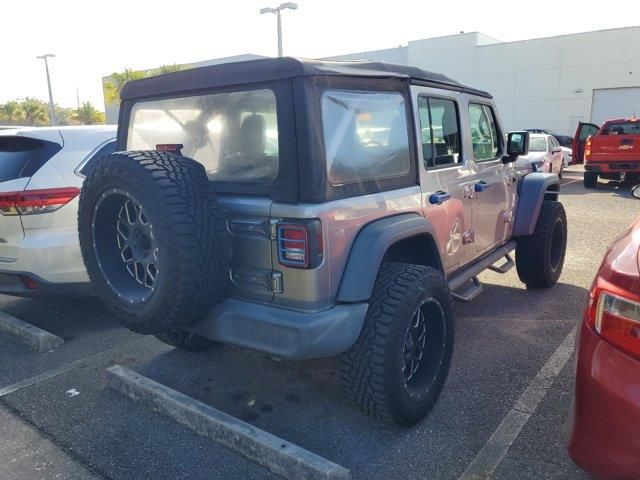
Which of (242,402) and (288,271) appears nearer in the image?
(288,271)

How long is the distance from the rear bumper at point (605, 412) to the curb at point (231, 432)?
3.30ft

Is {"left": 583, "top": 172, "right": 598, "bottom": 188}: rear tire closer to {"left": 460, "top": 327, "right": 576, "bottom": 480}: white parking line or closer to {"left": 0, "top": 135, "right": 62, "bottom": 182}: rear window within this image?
{"left": 460, "top": 327, "right": 576, "bottom": 480}: white parking line

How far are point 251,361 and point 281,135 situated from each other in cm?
190

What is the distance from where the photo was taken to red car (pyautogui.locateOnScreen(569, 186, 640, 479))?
1.70 metres

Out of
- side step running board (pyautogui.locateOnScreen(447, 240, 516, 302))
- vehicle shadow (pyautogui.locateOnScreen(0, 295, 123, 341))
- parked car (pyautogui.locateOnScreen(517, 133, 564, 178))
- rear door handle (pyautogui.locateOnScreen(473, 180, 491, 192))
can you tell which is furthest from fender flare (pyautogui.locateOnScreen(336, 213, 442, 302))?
parked car (pyautogui.locateOnScreen(517, 133, 564, 178))

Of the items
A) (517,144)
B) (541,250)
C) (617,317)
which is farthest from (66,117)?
(617,317)

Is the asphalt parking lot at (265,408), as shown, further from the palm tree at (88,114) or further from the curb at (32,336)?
the palm tree at (88,114)

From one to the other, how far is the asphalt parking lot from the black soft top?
1.90m

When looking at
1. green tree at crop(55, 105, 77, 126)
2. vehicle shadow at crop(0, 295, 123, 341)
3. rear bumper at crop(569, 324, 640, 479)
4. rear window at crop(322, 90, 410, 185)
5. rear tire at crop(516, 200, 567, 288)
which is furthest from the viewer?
green tree at crop(55, 105, 77, 126)

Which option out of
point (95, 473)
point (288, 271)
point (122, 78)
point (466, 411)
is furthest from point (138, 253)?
point (122, 78)

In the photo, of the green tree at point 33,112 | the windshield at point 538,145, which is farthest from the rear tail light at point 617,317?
the green tree at point 33,112

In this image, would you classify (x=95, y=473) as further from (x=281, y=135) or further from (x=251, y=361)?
(x=281, y=135)

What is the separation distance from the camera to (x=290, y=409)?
3.09 m

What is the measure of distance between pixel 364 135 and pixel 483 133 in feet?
6.30
